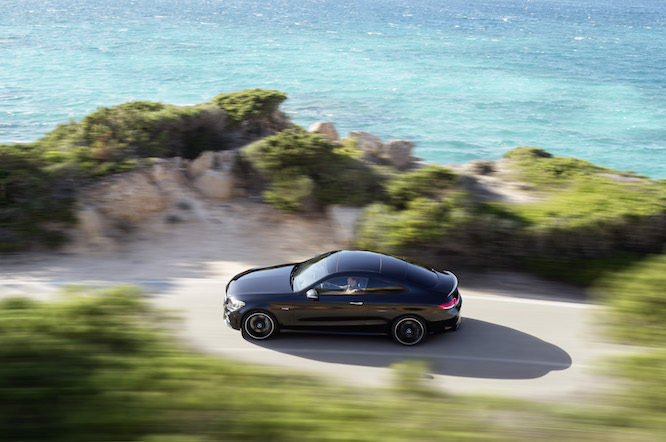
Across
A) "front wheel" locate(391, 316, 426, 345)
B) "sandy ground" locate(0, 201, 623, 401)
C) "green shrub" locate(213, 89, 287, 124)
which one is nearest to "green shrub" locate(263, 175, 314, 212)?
"sandy ground" locate(0, 201, 623, 401)

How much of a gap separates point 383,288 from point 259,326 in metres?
2.06

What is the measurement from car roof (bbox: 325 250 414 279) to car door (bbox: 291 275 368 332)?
0.20 meters

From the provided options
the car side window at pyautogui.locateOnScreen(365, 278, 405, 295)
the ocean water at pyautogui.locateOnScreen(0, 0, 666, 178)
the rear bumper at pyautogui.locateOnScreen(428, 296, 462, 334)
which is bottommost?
the rear bumper at pyautogui.locateOnScreen(428, 296, 462, 334)

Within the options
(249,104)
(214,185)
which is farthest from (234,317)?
(249,104)

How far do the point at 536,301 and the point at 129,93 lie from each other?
1718 inches

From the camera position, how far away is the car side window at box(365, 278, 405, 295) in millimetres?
9742

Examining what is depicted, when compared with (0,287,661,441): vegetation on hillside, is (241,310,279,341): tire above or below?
above

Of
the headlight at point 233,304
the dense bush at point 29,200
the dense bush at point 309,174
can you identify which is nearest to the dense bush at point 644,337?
the headlight at point 233,304

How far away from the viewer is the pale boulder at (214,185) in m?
15.8

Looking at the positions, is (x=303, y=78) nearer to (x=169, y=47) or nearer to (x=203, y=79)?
(x=203, y=79)

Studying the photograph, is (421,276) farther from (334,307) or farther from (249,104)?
(249,104)

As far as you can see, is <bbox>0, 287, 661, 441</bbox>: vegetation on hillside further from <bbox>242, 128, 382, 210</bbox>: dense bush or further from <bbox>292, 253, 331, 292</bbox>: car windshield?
<bbox>242, 128, 382, 210</bbox>: dense bush

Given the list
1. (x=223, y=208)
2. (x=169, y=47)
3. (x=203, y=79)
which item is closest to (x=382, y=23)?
(x=169, y=47)

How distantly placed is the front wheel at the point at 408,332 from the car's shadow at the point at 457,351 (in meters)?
0.11
